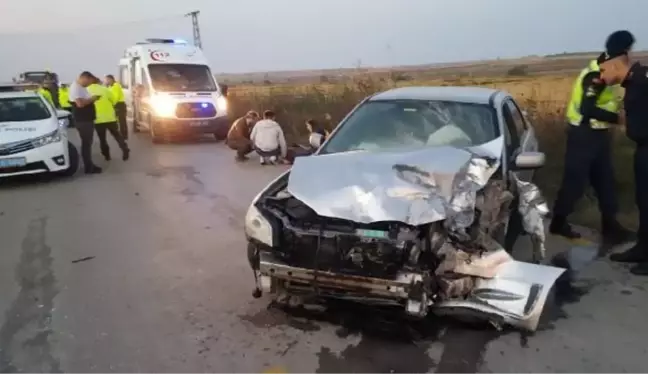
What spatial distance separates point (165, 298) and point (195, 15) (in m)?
32.4

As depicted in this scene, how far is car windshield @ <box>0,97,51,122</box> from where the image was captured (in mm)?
11359

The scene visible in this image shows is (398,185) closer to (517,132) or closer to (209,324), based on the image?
(209,324)

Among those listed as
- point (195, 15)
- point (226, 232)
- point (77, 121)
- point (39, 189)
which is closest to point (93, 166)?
point (77, 121)

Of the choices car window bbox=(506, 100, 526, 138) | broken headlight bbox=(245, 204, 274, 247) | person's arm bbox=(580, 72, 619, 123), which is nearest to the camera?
broken headlight bbox=(245, 204, 274, 247)

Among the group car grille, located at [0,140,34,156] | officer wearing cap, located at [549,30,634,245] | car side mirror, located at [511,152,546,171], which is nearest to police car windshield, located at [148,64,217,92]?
car grille, located at [0,140,34,156]

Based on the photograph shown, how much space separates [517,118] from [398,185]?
8.92 feet

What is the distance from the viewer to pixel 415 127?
241 inches

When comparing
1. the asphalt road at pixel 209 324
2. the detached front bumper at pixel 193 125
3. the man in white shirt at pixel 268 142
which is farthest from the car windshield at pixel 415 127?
the detached front bumper at pixel 193 125

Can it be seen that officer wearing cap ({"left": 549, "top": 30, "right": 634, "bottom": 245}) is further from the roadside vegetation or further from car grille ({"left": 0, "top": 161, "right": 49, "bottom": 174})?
car grille ({"left": 0, "top": 161, "right": 49, "bottom": 174})

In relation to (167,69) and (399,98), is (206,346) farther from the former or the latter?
(167,69)

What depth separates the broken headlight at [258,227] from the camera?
4711 mm

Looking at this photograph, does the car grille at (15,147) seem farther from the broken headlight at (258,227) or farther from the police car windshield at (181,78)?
the police car windshield at (181,78)

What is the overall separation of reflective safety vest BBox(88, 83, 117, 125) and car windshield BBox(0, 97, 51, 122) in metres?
1.15

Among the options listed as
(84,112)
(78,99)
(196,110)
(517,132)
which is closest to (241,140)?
(84,112)
